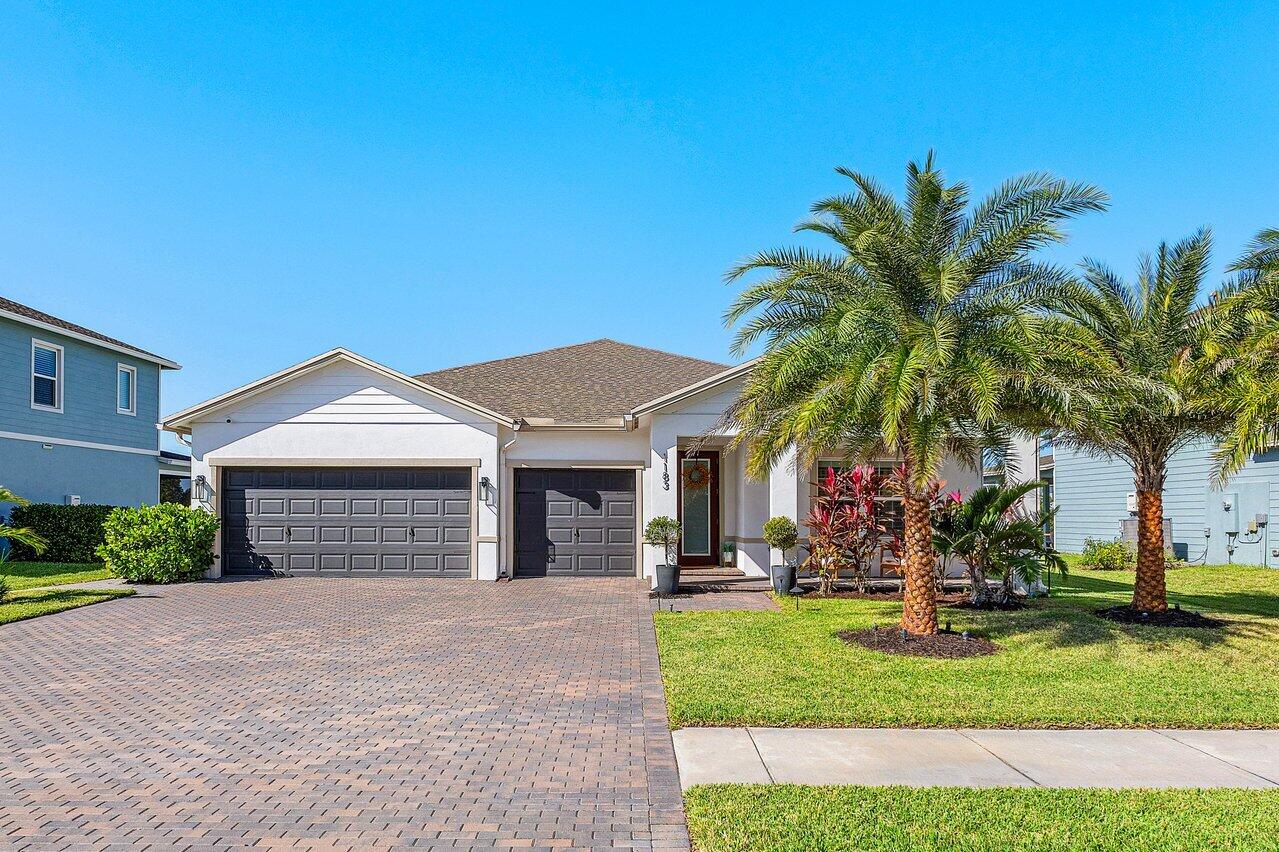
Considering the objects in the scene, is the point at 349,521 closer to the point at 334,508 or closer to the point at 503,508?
the point at 334,508

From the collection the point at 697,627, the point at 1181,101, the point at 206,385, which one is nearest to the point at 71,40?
the point at 697,627

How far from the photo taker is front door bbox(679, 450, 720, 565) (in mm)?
18844

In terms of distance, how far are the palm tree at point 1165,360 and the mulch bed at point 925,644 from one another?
3.21m

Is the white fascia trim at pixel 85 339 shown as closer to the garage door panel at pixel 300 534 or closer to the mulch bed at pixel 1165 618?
the garage door panel at pixel 300 534

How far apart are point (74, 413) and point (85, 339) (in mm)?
2158

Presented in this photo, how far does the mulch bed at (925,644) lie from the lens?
9.53m

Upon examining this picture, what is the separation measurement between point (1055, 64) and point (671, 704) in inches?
532

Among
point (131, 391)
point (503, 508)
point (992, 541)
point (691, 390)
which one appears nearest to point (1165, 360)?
point (992, 541)

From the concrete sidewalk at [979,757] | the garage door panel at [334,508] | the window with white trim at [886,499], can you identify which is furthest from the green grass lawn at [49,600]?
the window with white trim at [886,499]

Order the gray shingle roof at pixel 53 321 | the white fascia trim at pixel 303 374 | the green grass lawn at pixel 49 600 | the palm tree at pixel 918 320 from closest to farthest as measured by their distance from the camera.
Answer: the palm tree at pixel 918 320 → the green grass lawn at pixel 49 600 → the white fascia trim at pixel 303 374 → the gray shingle roof at pixel 53 321

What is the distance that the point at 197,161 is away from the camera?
15188 millimetres

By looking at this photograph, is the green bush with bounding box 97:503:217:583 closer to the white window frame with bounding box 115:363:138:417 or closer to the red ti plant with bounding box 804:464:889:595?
the white window frame with bounding box 115:363:138:417

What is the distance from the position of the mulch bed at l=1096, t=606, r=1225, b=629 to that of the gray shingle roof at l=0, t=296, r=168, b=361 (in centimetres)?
2537

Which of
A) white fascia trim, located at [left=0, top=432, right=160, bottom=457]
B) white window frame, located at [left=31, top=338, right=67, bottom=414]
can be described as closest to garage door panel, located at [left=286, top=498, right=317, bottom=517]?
white fascia trim, located at [left=0, top=432, right=160, bottom=457]
